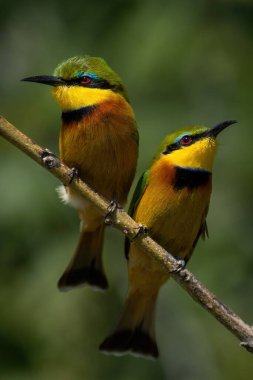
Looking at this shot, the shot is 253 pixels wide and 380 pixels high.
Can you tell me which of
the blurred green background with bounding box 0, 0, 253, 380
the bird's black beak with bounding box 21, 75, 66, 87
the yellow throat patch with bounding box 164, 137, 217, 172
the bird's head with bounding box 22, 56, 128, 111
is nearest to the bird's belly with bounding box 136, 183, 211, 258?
the yellow throat patch with bounding box 164, 137, 217, 172

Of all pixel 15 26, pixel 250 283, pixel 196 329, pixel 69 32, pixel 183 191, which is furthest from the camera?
pixel 15 26

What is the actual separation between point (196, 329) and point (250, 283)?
1.60ft

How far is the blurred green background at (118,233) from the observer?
477 cm

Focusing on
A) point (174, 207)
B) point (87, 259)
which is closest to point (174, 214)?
point (174, 207)

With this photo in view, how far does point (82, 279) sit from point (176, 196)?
2.54 ft

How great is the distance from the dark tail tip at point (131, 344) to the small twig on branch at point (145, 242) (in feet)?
3.20

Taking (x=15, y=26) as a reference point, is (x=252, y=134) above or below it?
below

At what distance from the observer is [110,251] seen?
5.07 meters

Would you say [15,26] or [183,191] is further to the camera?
[15,26]

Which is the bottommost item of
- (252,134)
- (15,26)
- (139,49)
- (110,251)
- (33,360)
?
(33,360)

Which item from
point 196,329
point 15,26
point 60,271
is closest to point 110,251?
point 60,271

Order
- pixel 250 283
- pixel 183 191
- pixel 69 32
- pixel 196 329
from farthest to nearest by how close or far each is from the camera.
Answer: pixel 69 32 < pixel 250 283 < pixel 196 329 < pixel 183 191

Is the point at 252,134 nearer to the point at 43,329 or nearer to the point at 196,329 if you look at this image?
the point at 196,329

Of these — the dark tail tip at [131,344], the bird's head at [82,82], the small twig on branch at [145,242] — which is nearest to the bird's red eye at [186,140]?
the bird's head at [82,82]
